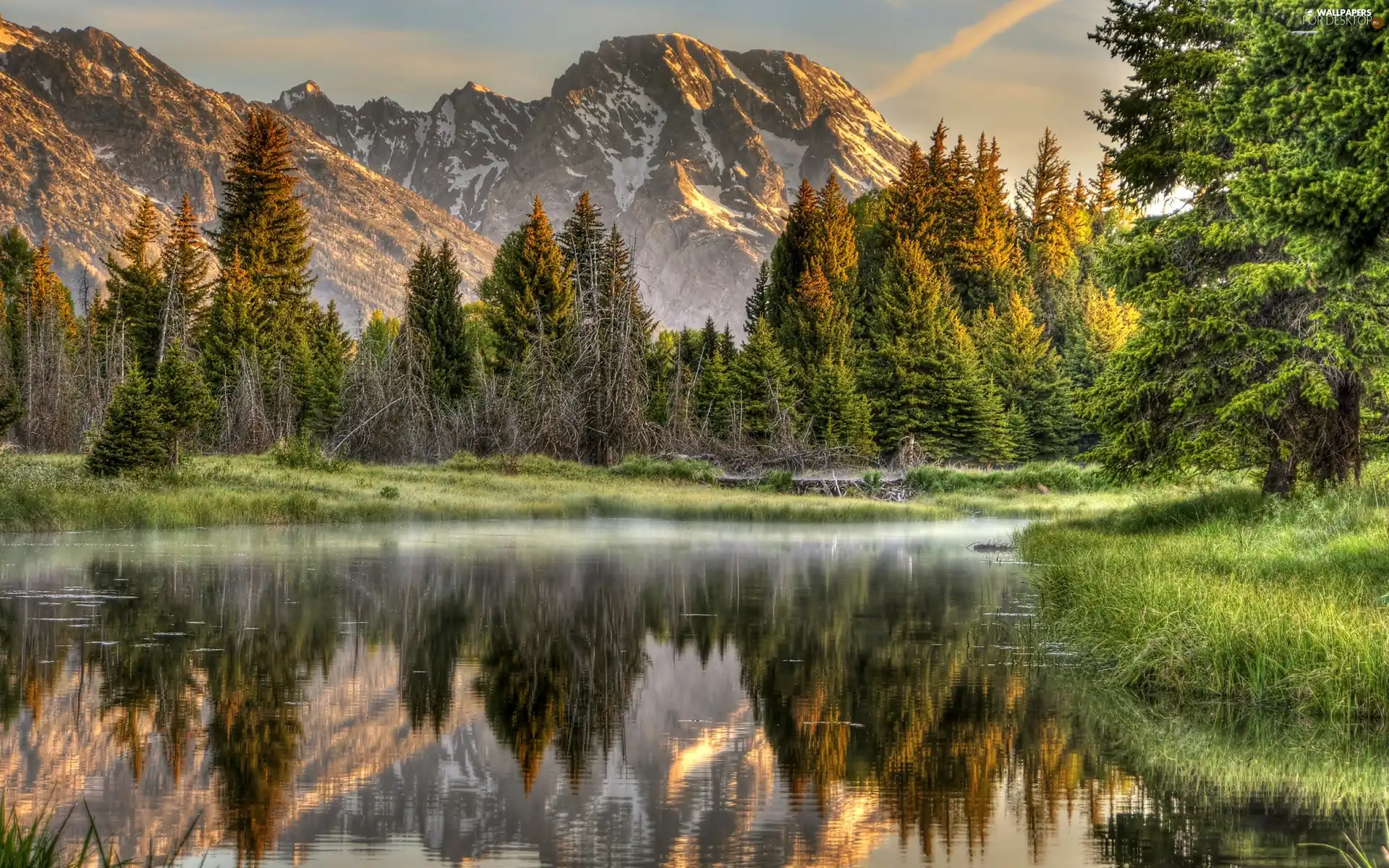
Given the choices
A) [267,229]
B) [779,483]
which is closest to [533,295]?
[267,229]

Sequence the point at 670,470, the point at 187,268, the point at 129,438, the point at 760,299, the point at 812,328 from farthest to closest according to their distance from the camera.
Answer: the point at 760,299, the point at 187,268, the point at 812,328, the point at 670,470, the point at 129,438

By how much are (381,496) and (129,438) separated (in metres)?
6.93

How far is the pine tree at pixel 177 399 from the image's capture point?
32.4 metres

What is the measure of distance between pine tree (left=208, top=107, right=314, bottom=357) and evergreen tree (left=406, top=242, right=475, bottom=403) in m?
10.3

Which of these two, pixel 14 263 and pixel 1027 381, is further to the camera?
pixel 14 263

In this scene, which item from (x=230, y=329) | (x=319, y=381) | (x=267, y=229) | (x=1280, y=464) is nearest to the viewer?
(x=1280, y=464)

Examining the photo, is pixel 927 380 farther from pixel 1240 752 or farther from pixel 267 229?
pixel 1240 752

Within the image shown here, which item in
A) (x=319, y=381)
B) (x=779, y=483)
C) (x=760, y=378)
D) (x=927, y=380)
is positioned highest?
(x=927, y=380)

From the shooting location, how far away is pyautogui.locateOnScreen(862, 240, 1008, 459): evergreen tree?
58875 mm

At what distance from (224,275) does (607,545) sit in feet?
131

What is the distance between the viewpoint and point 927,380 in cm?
5925

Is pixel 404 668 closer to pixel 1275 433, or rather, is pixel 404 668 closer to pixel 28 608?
pixel 28 608

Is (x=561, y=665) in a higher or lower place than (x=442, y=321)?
lower

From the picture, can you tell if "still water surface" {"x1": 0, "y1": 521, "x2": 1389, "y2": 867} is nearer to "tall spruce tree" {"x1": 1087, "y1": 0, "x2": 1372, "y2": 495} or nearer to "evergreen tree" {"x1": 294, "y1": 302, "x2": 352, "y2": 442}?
"tall spruce tree" {"x1": 1087, "y1": 0, "x2": 1372, "y2": 495}
